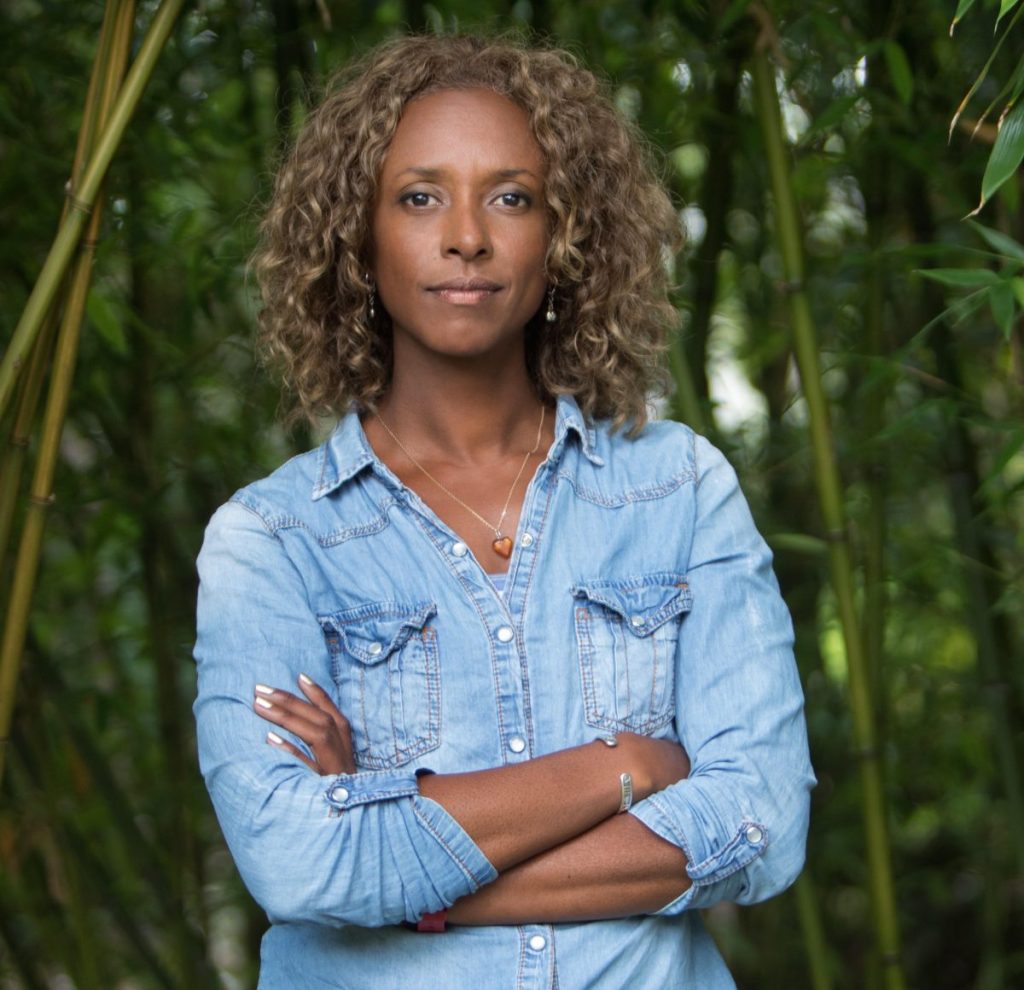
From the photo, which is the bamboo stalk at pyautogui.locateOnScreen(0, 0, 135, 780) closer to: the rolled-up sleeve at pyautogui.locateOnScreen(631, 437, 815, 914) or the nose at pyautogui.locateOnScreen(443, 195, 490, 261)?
the nose at pyautogui.locateOnScreen(443, 195, 490, 261)

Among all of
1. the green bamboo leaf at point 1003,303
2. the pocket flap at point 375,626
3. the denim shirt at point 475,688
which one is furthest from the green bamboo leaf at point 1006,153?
the pocket flap at point 375,626

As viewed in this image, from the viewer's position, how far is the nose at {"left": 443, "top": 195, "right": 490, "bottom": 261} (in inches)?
53.9

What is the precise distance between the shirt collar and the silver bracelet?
12.3 inches

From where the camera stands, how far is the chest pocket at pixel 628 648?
4.50ft

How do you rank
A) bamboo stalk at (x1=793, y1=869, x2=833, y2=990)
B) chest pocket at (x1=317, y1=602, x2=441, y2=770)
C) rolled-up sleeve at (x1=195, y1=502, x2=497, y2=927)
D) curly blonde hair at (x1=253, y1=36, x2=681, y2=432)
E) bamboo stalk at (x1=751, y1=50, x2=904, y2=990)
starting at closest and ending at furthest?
1. rolled-up sleeve at (x1=195, y1=502, x2=497, y2=927)
2. chest pocket at (x1=317, y1=602, x2=441, y2=770)
3. curly blonde hair at (x1=253, y1=36, x2=681, y2=432)
4. bamboo stalk at (x1=751, y1=50, x2=904, y2=990)
5. bamboo stalk at (x1=793, y1=869, x2=833, y2=990)

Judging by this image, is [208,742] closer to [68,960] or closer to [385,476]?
[385,476]

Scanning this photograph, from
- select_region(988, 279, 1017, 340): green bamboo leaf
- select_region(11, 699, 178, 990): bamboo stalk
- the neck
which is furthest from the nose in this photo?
select_region(11, 699, 178, 990): bamboo stalk

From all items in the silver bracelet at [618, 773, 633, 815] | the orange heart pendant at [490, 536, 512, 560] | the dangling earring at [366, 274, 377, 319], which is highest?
the dangling earring at [366, 274, 377, 319]

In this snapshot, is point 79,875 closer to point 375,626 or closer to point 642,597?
point 375,626

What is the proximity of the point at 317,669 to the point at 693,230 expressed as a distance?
1.44m

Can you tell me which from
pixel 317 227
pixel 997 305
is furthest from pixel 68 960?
pixel 997 305

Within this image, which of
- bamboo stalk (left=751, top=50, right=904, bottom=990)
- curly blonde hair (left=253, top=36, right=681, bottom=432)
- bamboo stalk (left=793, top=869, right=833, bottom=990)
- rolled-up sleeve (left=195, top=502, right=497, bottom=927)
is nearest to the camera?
rolled-up sleeve (left=195, top=502, right=497, bottom=927)

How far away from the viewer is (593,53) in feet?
7.61

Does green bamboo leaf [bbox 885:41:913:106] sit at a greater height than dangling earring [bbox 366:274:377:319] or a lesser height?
greater
